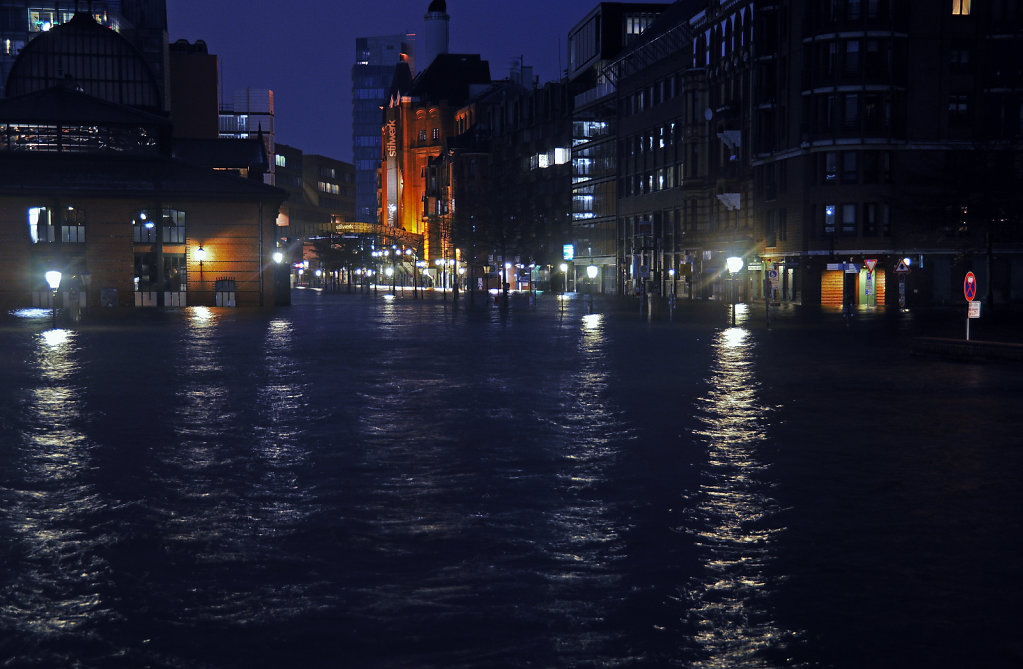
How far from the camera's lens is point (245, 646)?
19.3 ft

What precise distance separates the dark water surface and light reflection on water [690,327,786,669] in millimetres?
35

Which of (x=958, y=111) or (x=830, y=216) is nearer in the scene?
(x=958, y=111)

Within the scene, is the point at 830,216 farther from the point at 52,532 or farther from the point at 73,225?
the point at 52,532

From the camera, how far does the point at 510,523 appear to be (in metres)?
8.84

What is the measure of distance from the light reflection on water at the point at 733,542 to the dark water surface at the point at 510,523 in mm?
35

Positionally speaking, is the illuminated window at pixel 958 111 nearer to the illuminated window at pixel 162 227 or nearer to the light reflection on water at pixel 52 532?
the illuminated window at pixel 162 227

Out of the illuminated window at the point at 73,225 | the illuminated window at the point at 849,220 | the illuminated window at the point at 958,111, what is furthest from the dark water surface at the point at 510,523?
the illuminated window at the point at 958,111

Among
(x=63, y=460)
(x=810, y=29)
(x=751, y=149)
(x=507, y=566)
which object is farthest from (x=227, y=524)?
(x=751, y=149)

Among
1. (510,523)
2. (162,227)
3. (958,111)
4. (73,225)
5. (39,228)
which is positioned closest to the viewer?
(510,523)

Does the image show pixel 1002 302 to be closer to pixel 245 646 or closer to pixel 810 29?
pixel 810 29

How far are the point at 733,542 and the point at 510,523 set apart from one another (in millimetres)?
1667

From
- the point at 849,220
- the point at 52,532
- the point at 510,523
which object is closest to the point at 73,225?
the point at 849,220

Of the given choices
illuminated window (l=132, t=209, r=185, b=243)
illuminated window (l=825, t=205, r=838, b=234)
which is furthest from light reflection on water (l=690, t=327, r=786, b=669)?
illuminated window (l=132, t=209, r=185, b=243)

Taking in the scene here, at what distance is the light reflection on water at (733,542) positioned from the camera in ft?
19.8
